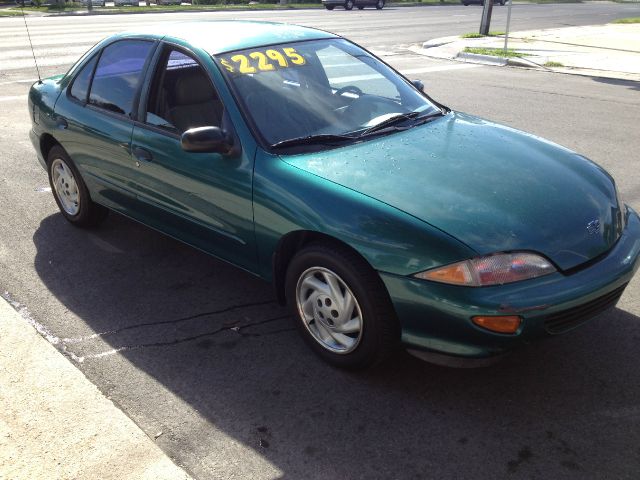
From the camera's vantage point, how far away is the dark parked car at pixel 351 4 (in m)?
35.8

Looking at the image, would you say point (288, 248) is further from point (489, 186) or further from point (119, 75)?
point (119, 75)

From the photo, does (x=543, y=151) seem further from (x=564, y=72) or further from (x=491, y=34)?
(x=491, y=34)

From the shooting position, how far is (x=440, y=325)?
3053 millimetres

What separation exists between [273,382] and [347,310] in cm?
54

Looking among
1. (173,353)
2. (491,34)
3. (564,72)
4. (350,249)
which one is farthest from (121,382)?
(491,34)

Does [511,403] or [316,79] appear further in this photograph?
[316,79]

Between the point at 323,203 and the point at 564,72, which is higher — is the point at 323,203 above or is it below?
above

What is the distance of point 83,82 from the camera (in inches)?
200

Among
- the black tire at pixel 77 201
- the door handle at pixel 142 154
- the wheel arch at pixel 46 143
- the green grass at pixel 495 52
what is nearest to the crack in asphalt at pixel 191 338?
the door handle at pixel 142 154

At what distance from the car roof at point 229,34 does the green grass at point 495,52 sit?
12049 mm

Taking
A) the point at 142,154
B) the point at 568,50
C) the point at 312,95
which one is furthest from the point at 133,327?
the point at 568,50

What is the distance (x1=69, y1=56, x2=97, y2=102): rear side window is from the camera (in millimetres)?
5023

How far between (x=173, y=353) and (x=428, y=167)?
5.61ft

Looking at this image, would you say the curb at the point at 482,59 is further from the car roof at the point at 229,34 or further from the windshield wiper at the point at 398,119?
the windshield wiper at the point at 398,119
